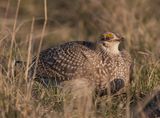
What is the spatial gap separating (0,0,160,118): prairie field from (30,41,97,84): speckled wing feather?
0.25 m

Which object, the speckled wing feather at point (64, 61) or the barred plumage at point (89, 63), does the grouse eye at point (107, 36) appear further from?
the speckled wing feather at point (64, 61)

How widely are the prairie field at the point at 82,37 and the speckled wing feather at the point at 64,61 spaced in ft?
0.83

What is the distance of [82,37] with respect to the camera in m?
12.4

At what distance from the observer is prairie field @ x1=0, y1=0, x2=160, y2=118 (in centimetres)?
678

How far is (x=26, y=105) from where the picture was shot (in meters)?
6.48

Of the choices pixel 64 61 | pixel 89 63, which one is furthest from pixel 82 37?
pixel 89 63

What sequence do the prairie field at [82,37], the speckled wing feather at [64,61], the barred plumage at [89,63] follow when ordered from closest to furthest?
the prairie field at [82,37], the barred plumage at [89,63], the speckled wing feather at [64,61]

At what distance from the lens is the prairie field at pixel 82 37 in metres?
6.78

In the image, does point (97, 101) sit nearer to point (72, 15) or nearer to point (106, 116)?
point (106, 116)

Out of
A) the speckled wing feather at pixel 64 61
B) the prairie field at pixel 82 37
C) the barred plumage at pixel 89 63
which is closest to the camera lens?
the prairie field at pixel 82 37

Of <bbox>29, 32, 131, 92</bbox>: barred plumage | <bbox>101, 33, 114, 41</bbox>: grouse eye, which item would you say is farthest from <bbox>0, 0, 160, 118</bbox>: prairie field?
<bbox>101, 33, 114, 41</bbox>: grouse eye

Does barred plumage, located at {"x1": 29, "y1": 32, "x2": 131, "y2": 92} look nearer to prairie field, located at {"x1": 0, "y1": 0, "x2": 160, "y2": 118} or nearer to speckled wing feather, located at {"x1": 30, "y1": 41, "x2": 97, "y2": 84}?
speckled wing feather, located at {"x1": 30, "y1": 41, "x2": 97, "y2": 84}

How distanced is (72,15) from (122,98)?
5581 millimetres

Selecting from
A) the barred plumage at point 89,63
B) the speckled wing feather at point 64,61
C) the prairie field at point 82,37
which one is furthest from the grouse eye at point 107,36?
the prairie field at point 82,37
